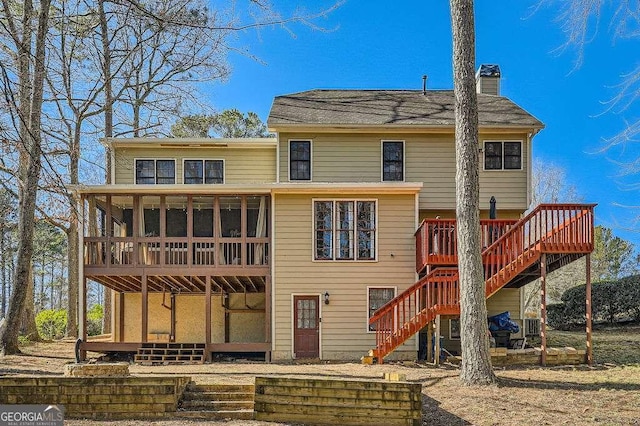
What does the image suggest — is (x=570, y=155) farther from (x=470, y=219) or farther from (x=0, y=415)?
(x=0, y=415)

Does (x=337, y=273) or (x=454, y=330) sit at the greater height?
(x=337, y=273)

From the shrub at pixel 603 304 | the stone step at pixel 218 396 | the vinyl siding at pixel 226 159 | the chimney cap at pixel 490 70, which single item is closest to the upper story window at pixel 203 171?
the vinyl siding at pixel 226 159

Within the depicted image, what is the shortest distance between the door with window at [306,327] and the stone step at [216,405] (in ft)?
22.3

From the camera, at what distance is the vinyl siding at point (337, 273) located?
16156mm

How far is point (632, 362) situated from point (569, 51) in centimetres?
752

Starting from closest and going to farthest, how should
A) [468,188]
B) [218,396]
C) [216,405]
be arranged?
[216,405]
[218,396]
[468,188]

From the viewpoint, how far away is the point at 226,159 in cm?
1875

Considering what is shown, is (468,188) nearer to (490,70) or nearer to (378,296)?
(378,296)

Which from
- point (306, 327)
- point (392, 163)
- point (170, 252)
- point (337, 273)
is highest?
point (392, 163)

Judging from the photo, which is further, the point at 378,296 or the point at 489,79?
the point at 489,79

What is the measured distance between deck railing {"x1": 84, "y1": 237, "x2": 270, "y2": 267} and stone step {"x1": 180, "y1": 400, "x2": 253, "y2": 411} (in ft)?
22.4

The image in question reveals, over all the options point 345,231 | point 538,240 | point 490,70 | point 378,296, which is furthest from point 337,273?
point 490,70

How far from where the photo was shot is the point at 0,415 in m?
8.20

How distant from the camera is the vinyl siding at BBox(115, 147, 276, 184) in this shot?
18.7 metres
